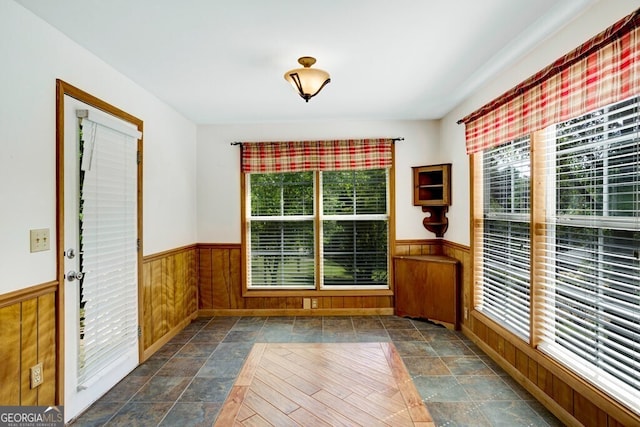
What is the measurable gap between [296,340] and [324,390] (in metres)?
1.16

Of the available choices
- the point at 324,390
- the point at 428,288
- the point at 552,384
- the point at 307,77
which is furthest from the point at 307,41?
the point at 428,288

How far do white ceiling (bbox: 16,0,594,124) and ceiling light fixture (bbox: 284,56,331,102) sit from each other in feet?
0.30

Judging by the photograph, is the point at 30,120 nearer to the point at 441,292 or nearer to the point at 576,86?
the point at 576,86

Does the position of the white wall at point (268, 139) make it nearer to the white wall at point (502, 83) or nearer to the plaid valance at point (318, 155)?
the plaid valance at point (318, 155)

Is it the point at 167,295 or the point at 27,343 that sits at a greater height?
the point at 27,343

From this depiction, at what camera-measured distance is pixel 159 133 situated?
11.6 feet

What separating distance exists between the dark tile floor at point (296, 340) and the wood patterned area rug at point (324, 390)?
186mm

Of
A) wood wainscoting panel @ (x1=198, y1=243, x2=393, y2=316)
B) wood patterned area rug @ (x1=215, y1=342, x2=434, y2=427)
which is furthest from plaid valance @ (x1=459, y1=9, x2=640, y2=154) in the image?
wood wainscoting panel @ (x1=198, y1=243, x2=393, y2=316)

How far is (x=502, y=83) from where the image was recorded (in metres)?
2.94

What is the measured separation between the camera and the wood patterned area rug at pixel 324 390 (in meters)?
2.11

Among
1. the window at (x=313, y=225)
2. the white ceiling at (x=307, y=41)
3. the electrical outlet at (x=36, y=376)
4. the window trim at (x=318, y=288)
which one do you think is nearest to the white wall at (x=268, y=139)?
the window trim at (x=318, y=288)

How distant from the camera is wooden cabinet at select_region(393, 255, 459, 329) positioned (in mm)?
3844

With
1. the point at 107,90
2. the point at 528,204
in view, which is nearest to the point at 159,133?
the point at 107,90

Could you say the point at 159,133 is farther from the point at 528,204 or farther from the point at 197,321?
the point at 528,204
